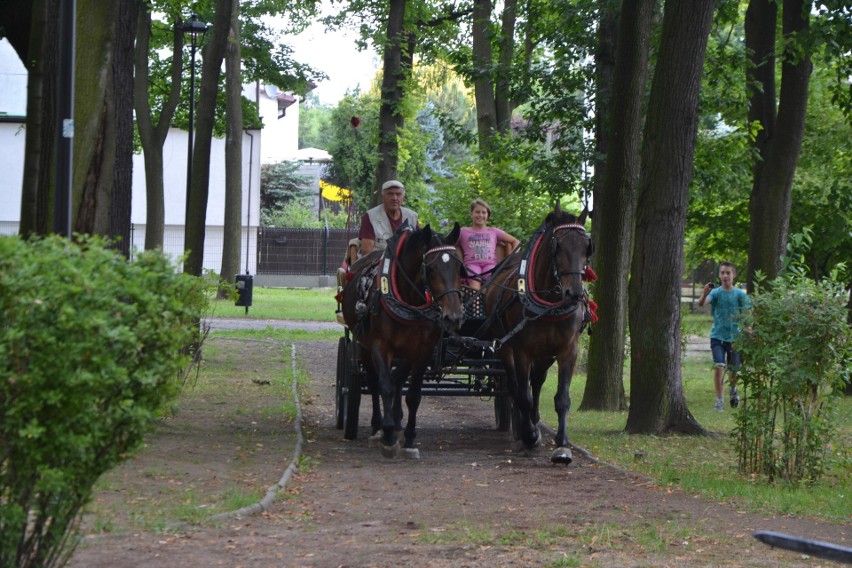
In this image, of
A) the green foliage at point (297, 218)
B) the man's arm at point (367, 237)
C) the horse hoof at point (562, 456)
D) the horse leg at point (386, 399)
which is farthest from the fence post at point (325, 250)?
the horse hoof at point (562, 456)

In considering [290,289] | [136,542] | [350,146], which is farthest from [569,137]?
[350,146]

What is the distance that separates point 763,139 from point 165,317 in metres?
14.4

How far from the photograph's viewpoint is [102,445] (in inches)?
213

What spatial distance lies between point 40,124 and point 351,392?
12.9 ft

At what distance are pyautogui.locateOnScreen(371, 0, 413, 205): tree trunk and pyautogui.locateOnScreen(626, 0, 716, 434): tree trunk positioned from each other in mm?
13577

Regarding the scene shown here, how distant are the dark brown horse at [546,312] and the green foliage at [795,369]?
161cm

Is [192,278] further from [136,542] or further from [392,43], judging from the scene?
[392,43]

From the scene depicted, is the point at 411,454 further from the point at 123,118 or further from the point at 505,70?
the point at 505,70

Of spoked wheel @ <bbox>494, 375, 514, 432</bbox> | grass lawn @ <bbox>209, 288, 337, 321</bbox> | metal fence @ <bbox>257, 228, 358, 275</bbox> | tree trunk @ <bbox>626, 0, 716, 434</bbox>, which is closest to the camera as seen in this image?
tree trunk @ <bbox>626, 0, 716, 434</bbox>

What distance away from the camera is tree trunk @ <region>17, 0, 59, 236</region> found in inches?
431

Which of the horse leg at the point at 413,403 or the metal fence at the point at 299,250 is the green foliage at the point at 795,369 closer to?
the horse leg at the point at 413,403

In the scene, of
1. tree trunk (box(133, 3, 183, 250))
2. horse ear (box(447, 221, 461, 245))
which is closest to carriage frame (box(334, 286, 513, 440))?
horse ear (box(447, 221, 461, 245))

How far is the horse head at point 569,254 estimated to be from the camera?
11016 millimetres

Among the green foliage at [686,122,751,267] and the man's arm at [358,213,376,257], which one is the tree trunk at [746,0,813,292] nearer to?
the green foliage at [686,122,751,267]
